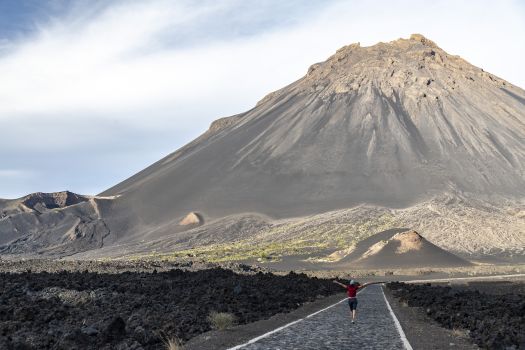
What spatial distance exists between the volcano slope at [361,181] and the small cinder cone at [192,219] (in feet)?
4.53

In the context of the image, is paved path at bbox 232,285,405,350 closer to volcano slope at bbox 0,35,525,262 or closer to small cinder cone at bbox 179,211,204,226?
volcano slope at bbox 0,35,525,262

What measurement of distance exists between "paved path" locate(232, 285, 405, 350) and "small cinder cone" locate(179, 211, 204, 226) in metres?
126

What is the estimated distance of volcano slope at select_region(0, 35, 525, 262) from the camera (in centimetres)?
12450

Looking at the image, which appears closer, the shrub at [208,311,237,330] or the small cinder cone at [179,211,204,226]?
the shrub at [208,311,237,330]

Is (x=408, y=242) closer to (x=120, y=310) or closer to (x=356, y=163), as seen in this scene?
(x=120, y=310)

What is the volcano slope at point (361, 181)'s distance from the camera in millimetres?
124500

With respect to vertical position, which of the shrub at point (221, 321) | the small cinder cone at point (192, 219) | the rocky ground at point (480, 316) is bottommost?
the rocky ground at point (480, 316)

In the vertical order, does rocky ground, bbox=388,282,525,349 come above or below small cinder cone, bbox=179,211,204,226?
below

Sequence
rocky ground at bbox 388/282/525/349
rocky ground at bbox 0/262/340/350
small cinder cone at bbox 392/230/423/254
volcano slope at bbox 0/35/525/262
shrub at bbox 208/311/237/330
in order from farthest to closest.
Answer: volcano slope at bbox 0/35/525/262 < small cinder cone at bbox 392/230/423/254 < shrub at bbox 208/311/237/330 < rocky ground at bbox 388/282/525/349 < rocky ground at bbox 0/262/340/350

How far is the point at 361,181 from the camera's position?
6033 inches

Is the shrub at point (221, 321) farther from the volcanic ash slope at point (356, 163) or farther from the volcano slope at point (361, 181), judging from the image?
the volcanic ash slope at point (356, 163)

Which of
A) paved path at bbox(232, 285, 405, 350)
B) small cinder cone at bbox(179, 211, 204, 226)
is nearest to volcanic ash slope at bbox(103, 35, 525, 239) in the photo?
small cinder cone at bbox(179, 211, 204, 226)

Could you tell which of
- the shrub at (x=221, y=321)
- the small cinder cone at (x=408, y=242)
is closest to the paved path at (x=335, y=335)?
the shrub at (x=221, y=321)

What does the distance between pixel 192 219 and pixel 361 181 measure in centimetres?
4477
